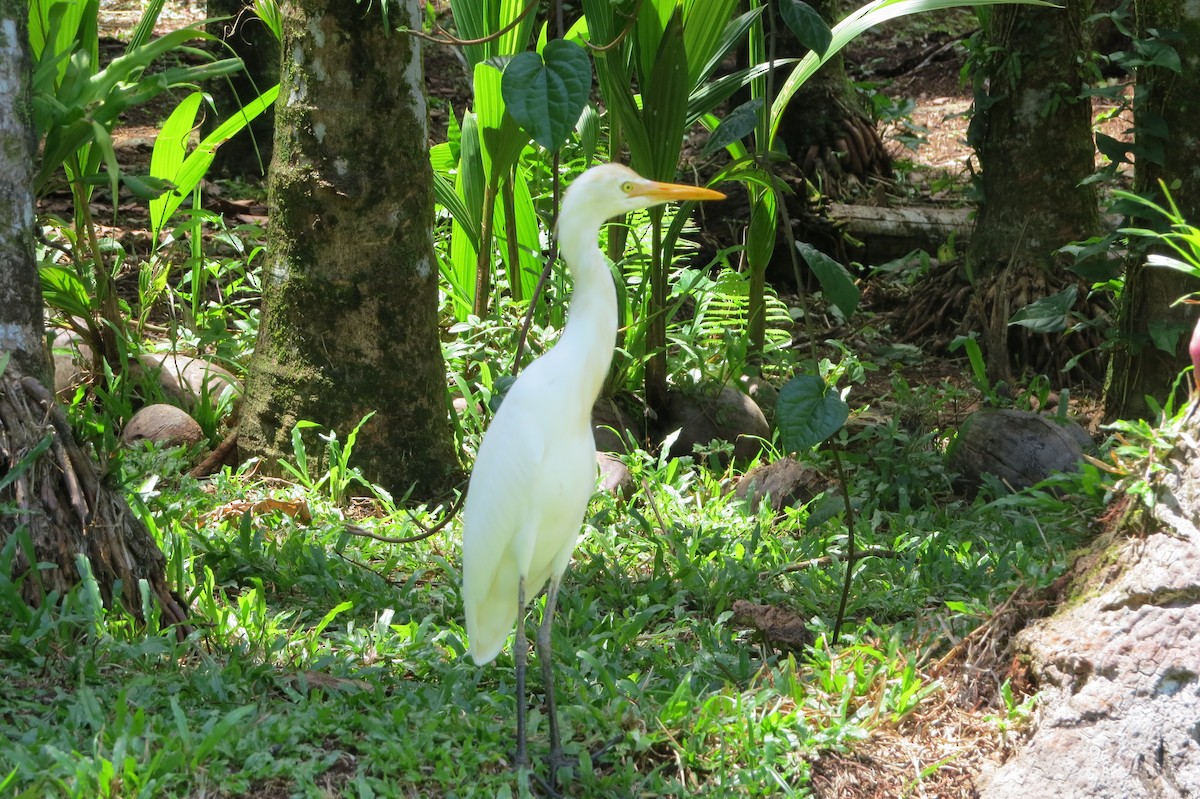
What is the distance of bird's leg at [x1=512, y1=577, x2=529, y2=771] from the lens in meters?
2.52

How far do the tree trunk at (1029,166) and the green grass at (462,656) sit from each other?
1742 millimetres

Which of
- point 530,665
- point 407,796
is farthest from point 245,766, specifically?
point 530,665

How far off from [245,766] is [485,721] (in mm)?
597

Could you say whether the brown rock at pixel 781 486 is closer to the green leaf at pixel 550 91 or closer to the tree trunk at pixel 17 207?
the green leaf at pixel 550 91

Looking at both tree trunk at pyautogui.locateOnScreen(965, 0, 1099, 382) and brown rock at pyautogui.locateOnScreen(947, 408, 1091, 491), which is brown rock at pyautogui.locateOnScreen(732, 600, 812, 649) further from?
tree trunk at pyautogui.locateOnScreen(965, 0, 1099, 382)

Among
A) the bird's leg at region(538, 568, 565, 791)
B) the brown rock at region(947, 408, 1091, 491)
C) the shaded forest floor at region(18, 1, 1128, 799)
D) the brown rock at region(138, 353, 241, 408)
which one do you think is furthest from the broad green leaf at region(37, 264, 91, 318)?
the brown rock at region(947, 408, 1091, 491)

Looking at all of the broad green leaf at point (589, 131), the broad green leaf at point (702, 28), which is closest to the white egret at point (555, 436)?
the broad green leaf at point (702, 28)

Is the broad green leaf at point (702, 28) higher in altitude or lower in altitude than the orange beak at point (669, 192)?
higher

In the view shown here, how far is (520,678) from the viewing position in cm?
258

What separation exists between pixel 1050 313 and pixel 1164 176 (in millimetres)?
633

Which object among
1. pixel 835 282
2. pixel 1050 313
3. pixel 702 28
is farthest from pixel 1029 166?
pixel 835 282

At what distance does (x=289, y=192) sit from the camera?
4.15 m

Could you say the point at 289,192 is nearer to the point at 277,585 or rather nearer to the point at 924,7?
the point at 277,585

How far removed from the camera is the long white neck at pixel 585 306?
2508mm
